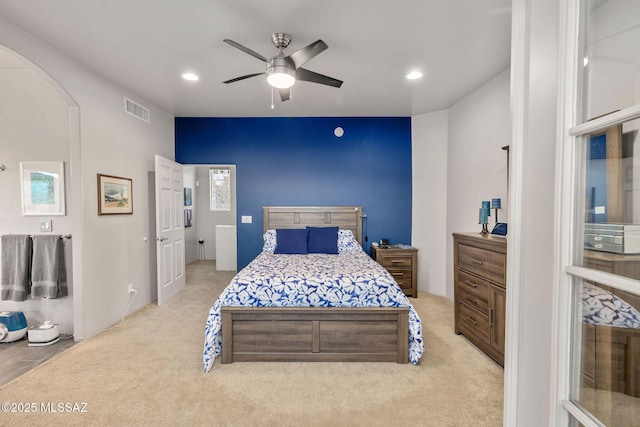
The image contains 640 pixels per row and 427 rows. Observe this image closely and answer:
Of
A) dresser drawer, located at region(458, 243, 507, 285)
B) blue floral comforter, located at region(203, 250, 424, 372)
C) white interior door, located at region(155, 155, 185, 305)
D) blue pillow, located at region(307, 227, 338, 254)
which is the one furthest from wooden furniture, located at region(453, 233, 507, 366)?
white interior door, located at region(155, 155, 185, 305)

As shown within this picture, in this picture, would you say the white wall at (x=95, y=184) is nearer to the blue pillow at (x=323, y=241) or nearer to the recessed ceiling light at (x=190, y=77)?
the recessed ceiling light at (x=190, y=77)

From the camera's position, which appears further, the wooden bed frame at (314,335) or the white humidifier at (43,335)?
the white humidifier at (43,335)

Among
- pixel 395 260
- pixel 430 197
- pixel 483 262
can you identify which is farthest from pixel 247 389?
pixel 430 197

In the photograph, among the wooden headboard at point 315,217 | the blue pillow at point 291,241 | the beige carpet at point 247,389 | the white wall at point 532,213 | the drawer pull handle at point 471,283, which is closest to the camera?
the white wall at point 532,213

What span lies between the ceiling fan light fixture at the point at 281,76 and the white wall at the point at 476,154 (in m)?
2.27

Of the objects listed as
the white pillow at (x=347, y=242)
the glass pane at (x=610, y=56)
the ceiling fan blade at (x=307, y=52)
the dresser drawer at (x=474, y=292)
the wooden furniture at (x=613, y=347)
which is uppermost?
the ceiling fan blade at (x=307, y=52)

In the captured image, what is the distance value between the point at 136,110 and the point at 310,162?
2497 mm

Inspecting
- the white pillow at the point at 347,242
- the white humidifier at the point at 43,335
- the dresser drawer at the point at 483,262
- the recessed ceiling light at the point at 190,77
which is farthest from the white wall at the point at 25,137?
the dresser drawer at the point at 483,262

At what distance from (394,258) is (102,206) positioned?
3743mm

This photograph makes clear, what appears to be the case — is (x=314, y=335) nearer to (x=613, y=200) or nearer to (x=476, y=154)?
(x=613, y=200)

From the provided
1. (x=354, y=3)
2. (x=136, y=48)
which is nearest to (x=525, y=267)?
(x=354, y=3)

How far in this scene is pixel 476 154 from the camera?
11.9 feet

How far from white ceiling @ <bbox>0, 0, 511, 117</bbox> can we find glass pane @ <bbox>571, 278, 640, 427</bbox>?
2118 mm

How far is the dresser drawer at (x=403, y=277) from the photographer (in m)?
4.30
